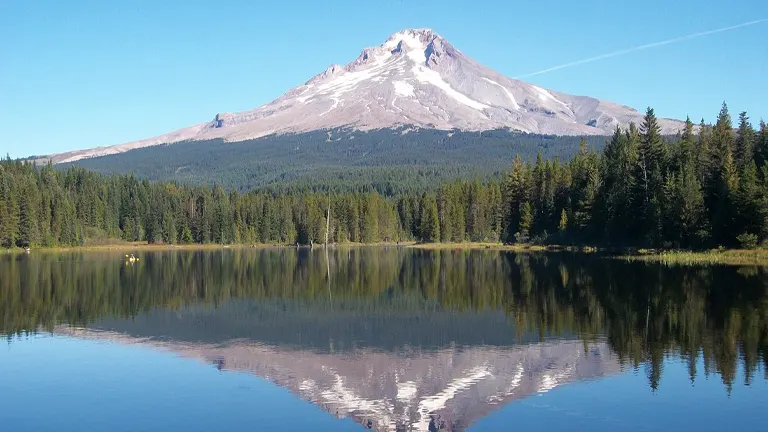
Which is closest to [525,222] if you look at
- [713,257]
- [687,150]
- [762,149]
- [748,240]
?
[687,150]

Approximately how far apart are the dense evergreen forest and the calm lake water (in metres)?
25.7

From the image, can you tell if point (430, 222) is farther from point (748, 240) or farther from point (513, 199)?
point (748, 240)

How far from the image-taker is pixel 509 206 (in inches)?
5128

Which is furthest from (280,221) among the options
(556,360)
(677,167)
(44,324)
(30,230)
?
(556,360)

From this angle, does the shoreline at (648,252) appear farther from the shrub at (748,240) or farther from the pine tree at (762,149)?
the pine tree at (762,149)

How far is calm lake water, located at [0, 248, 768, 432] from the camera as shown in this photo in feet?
71.0

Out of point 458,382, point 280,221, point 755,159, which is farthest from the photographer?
point 280,221

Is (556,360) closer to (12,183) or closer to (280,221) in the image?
(12,183)

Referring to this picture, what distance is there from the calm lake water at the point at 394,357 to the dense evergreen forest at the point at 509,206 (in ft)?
84.2

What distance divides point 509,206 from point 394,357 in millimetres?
103097

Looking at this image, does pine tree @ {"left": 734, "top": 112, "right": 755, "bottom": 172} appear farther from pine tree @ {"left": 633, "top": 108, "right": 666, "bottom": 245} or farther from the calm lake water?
the calm lake water

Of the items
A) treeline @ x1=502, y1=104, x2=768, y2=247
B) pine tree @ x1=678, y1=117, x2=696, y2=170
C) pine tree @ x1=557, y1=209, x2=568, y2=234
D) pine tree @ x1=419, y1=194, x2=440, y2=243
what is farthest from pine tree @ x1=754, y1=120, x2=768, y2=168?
pine tree @ x1=419, y1=194, x2=440, y2=243

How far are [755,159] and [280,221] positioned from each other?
353 feet

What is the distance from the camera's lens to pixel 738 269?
62625 millimetres
